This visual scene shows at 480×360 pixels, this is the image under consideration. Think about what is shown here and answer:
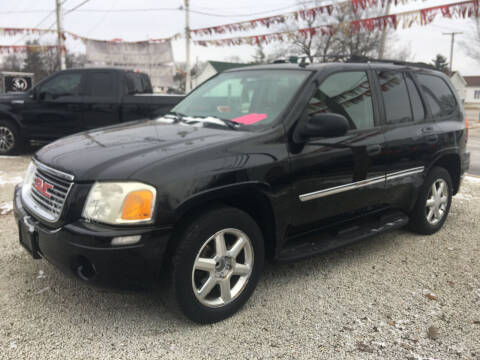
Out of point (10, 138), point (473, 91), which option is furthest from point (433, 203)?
point (473, 91)

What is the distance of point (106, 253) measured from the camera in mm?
2439

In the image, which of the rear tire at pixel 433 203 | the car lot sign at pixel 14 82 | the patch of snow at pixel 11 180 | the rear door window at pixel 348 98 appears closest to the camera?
the rear door window at pixel 348 98

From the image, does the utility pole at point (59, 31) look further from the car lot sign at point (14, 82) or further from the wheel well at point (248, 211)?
the wheel well at point (248, 211)

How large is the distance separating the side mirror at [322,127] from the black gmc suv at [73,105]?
606 cm

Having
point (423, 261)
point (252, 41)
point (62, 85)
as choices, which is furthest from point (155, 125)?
point (252, 41)

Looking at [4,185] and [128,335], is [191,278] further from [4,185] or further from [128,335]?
[4,185]

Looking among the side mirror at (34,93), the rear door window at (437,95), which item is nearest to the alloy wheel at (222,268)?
the rear door window at (437,95)

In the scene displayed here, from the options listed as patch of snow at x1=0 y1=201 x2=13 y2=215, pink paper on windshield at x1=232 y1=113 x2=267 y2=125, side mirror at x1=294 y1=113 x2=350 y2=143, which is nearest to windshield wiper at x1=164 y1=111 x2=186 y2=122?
pink paper on windshield at x1=232 y1=113 x2=267 y2=125

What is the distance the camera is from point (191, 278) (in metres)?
2.68

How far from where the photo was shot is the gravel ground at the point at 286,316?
2.63m

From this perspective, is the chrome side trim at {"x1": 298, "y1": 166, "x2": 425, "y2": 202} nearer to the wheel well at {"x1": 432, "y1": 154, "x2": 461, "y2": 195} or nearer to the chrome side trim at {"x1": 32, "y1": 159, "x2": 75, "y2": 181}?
the wheel well at {"x1": 432, "y1": 154, "x2": 461, "y2": 195}

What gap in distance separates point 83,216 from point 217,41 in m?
19.6

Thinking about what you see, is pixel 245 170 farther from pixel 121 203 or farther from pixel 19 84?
pixel 19 84

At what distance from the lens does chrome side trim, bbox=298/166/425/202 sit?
3264 millimetres
